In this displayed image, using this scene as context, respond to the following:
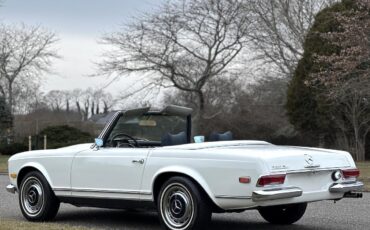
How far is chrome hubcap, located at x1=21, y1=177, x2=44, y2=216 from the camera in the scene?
30.9 feet

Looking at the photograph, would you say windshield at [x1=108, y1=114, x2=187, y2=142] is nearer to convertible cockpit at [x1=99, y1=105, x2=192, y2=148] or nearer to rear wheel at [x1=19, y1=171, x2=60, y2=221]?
convertible cockpit at [x1=99, y1=105, x2=192, y2=148]

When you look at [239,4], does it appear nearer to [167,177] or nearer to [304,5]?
[304,5]

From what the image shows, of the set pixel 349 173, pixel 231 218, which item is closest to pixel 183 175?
pixel 349 173

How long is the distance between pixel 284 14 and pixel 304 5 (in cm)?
151

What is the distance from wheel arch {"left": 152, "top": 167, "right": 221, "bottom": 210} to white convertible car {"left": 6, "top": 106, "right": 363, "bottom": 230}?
Result: 0.01 meters

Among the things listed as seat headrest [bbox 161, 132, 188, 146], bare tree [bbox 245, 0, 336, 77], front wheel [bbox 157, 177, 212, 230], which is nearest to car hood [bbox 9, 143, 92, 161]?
seat headrest [bbox 161, 132, 188, 146]

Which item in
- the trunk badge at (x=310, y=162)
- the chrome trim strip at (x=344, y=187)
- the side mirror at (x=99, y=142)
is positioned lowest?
the chrome trim strip at (x=344, y=187)

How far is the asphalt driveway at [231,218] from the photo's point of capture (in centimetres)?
889

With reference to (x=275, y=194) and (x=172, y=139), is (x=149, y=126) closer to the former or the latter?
(x=172, y=139)

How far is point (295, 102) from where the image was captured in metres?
32.0

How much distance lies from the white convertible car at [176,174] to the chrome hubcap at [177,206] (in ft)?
0.04

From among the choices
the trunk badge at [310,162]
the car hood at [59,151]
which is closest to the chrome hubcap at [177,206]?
the trunk badge at [310,162]

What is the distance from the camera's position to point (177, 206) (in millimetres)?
7773

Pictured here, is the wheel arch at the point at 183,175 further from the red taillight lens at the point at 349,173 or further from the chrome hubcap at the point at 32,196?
the chrome hubcap at the point at 32,196
